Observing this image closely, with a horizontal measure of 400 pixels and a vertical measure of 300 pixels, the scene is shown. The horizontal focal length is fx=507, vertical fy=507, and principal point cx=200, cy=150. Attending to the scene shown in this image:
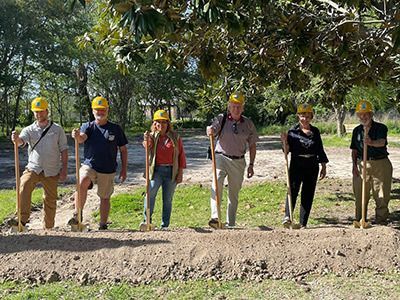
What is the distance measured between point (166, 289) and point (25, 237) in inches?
72.4

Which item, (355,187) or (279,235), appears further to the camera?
(355,187)

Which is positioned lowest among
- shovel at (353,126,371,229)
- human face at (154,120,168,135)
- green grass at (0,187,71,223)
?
green grass at (0,187,71,223)

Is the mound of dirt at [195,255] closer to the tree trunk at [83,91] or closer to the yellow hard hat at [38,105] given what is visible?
the yellow hard hat at [38,105]

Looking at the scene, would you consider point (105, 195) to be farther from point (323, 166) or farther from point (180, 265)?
point (323, 166)

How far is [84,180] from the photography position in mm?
6277

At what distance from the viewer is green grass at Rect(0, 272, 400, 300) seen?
4398mm

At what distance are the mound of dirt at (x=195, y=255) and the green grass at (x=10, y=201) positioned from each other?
11.8ft

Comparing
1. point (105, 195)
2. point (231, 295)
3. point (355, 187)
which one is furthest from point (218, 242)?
point (355, 187)

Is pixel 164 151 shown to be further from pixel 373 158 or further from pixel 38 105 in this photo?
pixel 373 158

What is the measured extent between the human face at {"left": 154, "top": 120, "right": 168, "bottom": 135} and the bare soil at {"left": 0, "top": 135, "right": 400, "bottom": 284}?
1.38 m

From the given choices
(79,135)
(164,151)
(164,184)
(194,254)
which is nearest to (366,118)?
(164,151)

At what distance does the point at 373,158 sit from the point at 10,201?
22.8ft

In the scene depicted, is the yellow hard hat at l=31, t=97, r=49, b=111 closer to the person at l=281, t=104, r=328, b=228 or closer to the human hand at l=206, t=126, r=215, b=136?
the human hand at l=206, t=126, r=215, b=136

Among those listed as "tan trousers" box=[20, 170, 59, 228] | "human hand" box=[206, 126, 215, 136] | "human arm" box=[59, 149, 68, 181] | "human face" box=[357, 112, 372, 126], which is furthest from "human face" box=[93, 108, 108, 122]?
"human face" box=[357, 112, 372, 126]
